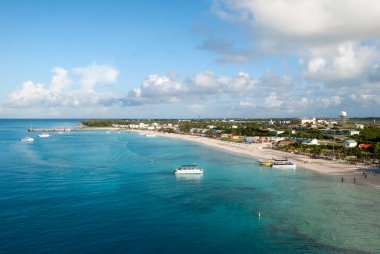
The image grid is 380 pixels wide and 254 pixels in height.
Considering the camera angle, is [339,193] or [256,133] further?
[256,133]

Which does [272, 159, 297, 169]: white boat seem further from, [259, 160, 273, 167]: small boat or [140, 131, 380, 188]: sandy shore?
[140, 131, 380, 188]: sandy shore

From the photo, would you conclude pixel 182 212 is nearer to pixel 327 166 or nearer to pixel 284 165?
pixel 284 165

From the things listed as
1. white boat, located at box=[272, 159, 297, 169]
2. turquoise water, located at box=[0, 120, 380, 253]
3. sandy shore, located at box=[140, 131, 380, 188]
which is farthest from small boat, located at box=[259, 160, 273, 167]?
turquoise water, located at box=[0, 120, 380, 253]

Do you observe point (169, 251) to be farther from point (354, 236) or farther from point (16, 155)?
point (16, 155)

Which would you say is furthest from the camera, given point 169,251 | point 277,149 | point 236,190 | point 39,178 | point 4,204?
point 277,149

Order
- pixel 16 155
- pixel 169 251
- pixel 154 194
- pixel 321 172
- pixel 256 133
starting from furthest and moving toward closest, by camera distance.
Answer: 1. pixel 256 133
2. pixel 16 155
3. pixel 321 172
4. pixel 154 194
5. pixel 169 251

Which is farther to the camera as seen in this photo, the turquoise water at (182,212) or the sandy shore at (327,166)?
the sandy shore at (327,166)

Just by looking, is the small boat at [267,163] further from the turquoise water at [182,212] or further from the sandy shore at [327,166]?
the turquoise water at [182,212]

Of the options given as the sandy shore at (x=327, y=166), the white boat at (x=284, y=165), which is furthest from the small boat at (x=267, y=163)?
the sandy shore at (x=327, y=166)

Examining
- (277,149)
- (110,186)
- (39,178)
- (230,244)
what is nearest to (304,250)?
(230,244)
